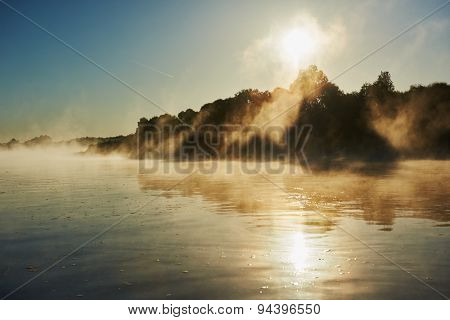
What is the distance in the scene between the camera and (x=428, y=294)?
37.3 feet

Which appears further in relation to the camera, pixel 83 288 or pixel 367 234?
pixel 367 234

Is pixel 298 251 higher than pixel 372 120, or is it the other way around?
pixel 372 120

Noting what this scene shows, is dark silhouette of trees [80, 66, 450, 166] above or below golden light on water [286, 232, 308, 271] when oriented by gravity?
above

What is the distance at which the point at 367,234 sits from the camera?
18016 mm

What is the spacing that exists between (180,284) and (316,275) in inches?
131

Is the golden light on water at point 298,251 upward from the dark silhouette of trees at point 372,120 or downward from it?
downward

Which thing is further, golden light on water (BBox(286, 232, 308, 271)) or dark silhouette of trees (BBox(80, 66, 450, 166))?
dark silhouette of trees (BBox(80, 66, 450, 166))

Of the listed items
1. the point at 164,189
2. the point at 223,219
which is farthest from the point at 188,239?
the point at 164,189

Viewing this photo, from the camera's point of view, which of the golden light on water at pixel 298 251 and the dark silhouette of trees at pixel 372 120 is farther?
the dark silhouette of trees at pixel 372 120

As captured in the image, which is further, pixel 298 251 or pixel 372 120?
pixel 372 120
